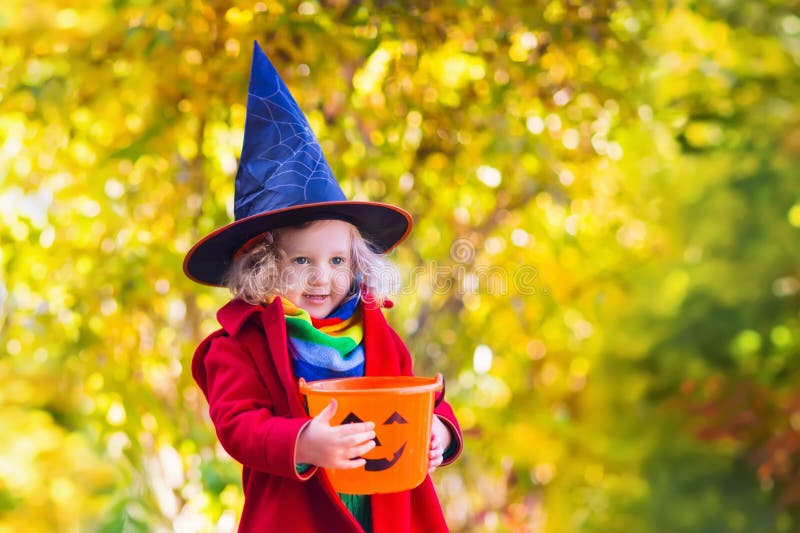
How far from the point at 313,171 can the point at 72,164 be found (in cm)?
98

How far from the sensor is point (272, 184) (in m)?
1.15

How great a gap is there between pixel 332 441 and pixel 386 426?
73 mm

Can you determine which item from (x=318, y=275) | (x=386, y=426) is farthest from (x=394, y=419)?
(x=318, y=275)

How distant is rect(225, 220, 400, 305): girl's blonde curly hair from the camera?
119 cm

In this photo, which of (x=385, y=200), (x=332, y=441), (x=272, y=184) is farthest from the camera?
(x=385, y=200)

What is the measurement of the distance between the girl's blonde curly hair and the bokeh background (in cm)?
55

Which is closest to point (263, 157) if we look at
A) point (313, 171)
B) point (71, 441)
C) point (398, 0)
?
point (313, 171)

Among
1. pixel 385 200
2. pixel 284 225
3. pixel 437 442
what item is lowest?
pixel 437 442

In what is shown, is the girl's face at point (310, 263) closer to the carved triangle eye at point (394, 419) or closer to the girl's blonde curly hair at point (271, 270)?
the girl's blonde curly hair at point (271, 270)

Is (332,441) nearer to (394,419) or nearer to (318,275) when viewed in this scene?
(394,419)

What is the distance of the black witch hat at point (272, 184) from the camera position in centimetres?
Answer: 115

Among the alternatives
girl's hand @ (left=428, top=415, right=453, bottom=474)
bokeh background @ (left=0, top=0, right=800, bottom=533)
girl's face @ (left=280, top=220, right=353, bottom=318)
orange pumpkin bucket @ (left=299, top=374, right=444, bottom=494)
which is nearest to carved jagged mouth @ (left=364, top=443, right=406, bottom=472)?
orange pumpkin bucket @ (left=299, top=374, right=444, bottom=494)

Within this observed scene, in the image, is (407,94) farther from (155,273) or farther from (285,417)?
(285,417)

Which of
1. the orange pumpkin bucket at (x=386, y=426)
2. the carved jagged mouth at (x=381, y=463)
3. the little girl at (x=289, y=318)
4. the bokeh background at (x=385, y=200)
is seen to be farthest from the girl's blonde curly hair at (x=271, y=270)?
the bokeh background at (x=385, y=200)
